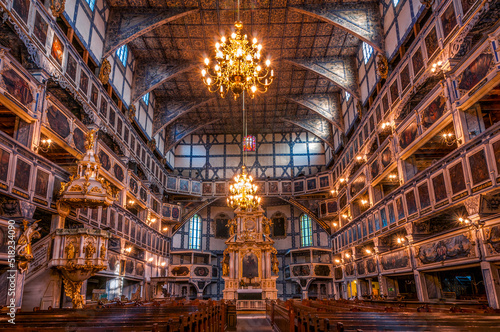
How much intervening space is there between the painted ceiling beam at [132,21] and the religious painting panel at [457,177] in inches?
663

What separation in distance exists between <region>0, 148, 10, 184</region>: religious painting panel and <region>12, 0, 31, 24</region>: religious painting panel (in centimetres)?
519

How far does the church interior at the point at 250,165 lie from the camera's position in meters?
12.1

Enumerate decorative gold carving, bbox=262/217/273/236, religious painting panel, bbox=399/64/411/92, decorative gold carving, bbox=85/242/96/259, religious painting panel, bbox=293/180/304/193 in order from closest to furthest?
1. decorative gold carving, bbox=85/242/96/259
2. religious painting panel, bbox=399/64/411/92
3. decorative gold carving, bbox=262/217/273/236
4. religious painting panel, bbox=293/180/304/193

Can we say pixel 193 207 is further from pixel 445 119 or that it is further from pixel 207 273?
pixel 445 119

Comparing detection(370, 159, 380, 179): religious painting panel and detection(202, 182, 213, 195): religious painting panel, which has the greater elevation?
detection(202, 182, 213, 195): religious painting panel

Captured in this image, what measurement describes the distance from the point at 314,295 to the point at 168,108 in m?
22.2

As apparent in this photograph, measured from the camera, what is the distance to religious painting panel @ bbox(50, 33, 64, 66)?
1555 centimetres

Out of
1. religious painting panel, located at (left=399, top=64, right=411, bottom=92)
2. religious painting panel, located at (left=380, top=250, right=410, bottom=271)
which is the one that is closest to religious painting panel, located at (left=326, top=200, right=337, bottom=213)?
religious painting panel, located at (left=380, top=250, right=410, bottom=271)

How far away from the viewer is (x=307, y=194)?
35500 mm

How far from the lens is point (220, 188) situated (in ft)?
119

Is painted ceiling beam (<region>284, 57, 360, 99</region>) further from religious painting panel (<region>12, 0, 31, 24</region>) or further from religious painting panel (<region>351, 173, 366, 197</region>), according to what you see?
religious painting panel (<region>12, 0, 31, 24</region>)

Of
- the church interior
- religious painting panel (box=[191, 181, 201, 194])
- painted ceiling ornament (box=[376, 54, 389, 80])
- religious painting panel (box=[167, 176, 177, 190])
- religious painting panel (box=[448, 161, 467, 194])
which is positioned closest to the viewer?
the church interior

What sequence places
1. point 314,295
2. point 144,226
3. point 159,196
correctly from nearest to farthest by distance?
1. point 144,226
2. point 159,196
3. point 314,295

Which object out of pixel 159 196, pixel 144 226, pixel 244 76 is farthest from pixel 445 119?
pixel 159 196
